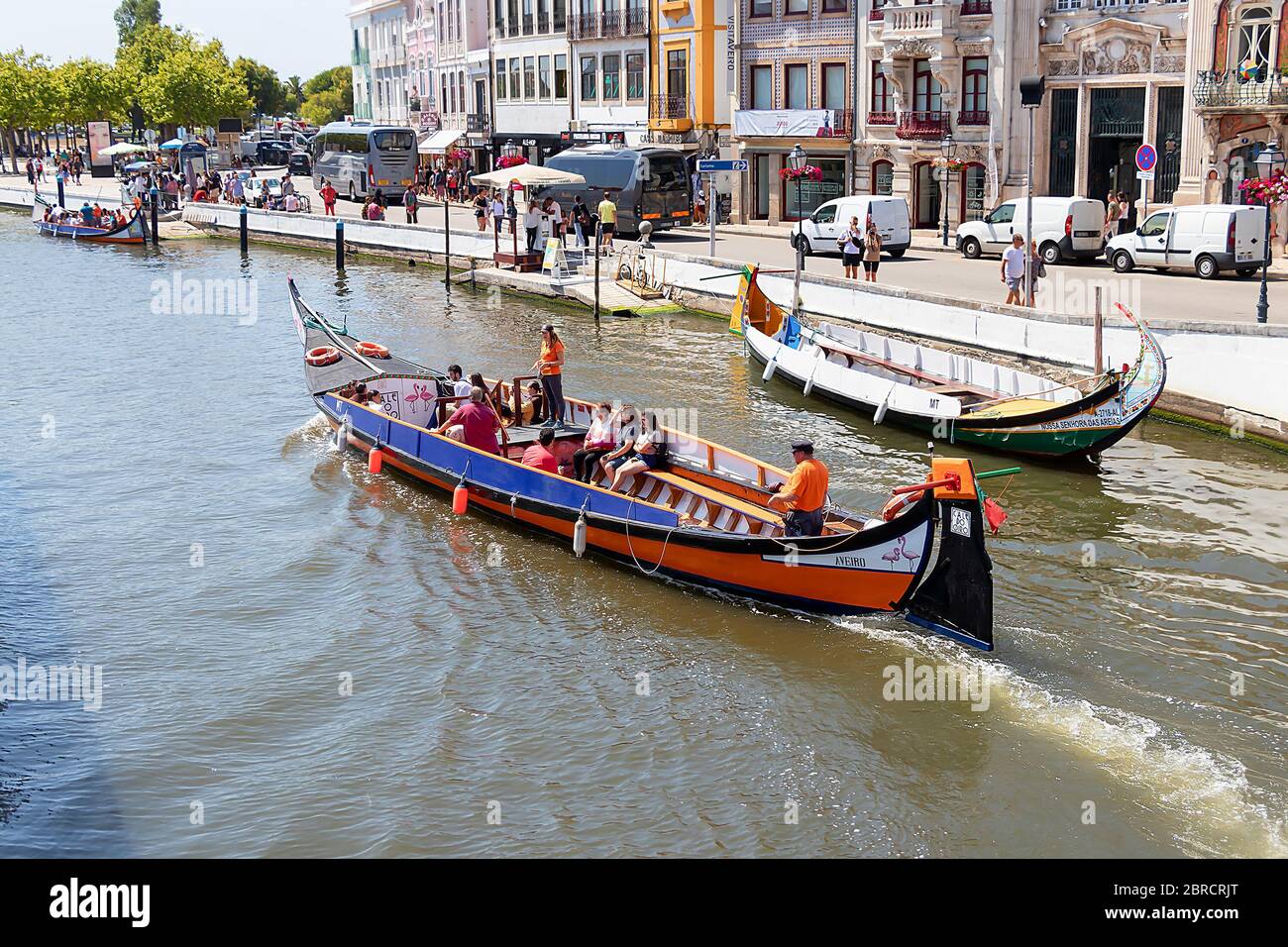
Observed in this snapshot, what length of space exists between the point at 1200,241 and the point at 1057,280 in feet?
10.7

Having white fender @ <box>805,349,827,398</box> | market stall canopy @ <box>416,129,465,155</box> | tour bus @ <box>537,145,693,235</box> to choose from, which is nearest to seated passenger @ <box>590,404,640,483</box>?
white fender @ <box>805,349,827,398</box>

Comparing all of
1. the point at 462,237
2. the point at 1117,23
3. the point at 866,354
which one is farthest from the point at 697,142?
the point at 866,354

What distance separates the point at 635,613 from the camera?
1580cm

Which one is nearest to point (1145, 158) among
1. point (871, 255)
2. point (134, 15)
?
point (871, 255)

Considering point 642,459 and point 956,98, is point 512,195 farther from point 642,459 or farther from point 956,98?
point 642,459

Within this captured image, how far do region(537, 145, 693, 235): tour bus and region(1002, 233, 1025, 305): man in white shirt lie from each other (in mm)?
16975

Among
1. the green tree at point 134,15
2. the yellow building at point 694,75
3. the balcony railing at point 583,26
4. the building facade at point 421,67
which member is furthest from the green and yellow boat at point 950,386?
the green tree at point 134,15

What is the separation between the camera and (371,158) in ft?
189

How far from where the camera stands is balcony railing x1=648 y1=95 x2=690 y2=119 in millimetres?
50875

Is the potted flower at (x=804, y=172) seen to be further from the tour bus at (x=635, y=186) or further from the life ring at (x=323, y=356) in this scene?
the life ring at (x=323, y=356)

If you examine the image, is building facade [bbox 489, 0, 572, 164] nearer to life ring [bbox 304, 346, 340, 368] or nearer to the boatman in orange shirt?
life ring [bbox 304, 346, 340, 368]

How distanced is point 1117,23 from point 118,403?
26357 millimetres

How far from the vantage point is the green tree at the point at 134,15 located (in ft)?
492
